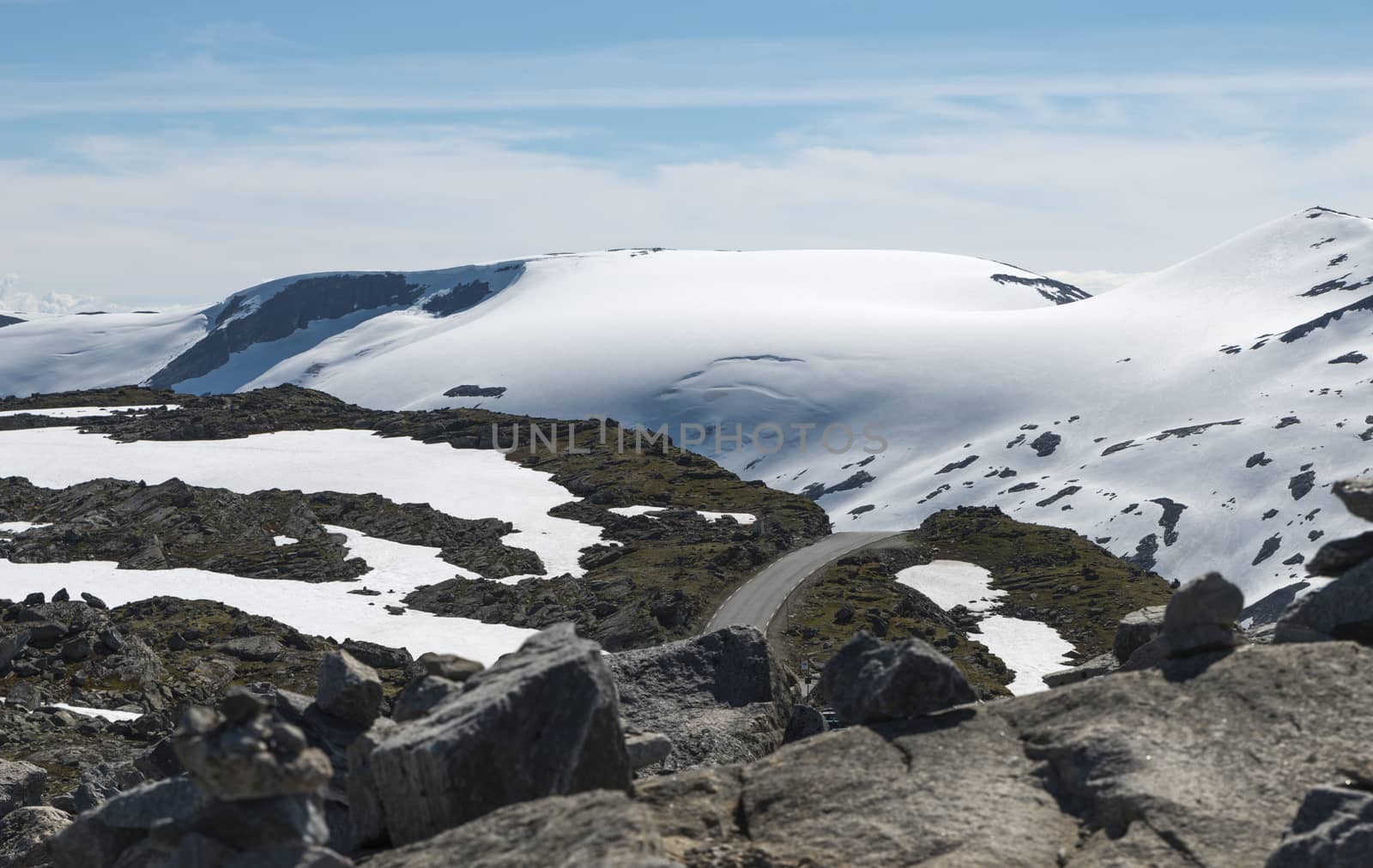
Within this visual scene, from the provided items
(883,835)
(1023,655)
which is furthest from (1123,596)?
(883,835)

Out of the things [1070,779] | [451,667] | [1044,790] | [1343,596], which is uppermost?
[1343,596]

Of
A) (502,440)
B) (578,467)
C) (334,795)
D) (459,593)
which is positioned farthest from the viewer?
(502,440)

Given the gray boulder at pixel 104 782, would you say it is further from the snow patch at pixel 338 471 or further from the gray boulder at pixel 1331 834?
the snow patch at pixel 338 471

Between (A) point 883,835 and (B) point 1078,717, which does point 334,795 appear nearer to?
(A) point 883,835

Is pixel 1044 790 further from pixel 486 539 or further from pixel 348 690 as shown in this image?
pixel 486 539

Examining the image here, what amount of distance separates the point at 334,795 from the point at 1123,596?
129 metres

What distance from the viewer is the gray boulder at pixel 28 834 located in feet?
84.4

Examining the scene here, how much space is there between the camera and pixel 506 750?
14.6 meters

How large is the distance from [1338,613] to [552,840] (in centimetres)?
1213

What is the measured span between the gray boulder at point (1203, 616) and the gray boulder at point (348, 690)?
11689mm

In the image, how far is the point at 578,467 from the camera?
17412cm

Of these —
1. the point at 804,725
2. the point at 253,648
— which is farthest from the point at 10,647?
the point at 804,725

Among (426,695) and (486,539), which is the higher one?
(426,695)

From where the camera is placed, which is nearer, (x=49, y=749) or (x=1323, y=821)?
(x=1323, y=821)
